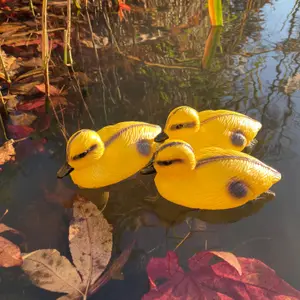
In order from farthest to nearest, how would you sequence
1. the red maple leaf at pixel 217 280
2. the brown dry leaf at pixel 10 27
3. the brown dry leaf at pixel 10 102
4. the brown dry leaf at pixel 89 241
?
the brown dry leaf at pixel 10 27, the brown dry leaf at pixel 10 102, the brown dry leaf at pixel 89 241, the red maple leaf at pixel 217 280

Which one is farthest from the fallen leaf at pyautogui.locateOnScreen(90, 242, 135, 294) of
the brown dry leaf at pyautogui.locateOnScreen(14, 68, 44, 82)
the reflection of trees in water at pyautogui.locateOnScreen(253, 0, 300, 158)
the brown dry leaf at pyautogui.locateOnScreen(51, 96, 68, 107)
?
the brown dry leaf at pyautogui.locateOnScreen(14, 68, 44, 82)

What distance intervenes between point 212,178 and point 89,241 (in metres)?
0.71

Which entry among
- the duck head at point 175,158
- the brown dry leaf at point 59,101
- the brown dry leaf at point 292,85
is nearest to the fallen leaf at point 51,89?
the brown dry leaf at point 59,101

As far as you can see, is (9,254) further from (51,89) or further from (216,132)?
(51,89)

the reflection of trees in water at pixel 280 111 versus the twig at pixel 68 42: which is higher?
the twig at pixel 68 42

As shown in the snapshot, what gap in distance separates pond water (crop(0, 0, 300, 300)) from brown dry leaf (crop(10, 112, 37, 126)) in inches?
8.5

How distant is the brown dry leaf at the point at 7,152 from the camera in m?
2.32

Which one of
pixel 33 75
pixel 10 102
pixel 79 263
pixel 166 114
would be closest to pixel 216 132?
pixel 166 114

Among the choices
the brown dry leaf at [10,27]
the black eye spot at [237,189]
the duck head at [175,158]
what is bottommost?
the black eye spot at [237,189]

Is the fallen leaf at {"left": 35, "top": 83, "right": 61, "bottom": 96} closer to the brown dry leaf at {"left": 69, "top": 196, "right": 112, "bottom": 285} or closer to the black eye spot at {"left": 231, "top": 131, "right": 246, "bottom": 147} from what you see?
the brown dry leaf at {"left": 69, "top": 196, "right": 112, "bottom": 285}

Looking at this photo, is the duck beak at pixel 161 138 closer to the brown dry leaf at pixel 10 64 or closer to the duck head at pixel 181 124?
the duck head at pixel 181 124

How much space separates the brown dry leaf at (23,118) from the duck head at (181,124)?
1.03 metres

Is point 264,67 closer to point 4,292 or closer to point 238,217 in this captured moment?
point 238,217

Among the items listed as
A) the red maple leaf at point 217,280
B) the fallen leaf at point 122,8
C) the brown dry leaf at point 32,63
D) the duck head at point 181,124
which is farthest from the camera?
the fallen leaf at point 122,8
